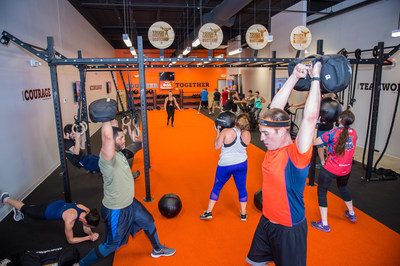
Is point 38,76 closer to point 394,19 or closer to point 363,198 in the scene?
point 363,198

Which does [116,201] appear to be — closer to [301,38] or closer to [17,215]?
[17,215]

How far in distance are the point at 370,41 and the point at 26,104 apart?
901cm

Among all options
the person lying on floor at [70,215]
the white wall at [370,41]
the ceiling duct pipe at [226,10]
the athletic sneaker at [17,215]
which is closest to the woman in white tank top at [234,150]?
the person lying on floor at [70,215]

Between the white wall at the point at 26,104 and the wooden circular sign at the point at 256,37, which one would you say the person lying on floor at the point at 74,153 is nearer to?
the white wall at the point at 26,104

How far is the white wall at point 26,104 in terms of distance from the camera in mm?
4152

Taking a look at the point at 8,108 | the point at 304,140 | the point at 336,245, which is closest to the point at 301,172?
the point at 304,140

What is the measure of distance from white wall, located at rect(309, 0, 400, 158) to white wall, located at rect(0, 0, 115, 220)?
28.7ft

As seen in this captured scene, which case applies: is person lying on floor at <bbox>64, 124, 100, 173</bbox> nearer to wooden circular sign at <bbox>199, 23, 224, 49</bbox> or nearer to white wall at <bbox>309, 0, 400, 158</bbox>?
wooden circular sign at <bbox>199, 23, 224, 49</bbox>

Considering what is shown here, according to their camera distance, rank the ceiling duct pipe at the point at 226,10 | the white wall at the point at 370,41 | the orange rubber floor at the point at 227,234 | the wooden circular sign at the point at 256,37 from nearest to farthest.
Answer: the orange rubber floor at the point at 227,234
the wooden circular sign at the point at 256,37
the white wall at the point at 370,41
the ceiling duct pipe at the point at 226,10

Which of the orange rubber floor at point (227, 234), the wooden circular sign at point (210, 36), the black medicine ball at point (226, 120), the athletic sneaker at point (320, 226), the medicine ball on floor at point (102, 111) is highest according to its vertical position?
the wooden circular sign at point (210, 36)

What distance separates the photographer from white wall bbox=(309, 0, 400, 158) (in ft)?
21.5

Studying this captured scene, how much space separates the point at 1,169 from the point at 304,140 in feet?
14.9

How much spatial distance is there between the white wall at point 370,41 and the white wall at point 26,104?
344 inches

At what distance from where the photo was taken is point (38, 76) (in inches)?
215
